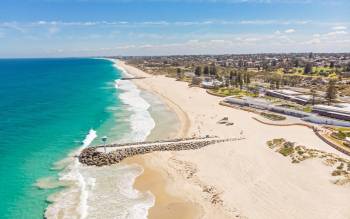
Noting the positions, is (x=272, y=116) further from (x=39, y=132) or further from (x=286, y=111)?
(x=39, y=132)

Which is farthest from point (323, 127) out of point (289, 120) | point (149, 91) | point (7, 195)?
point (149, 91)

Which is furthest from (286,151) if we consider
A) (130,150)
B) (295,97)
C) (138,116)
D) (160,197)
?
(295,97)

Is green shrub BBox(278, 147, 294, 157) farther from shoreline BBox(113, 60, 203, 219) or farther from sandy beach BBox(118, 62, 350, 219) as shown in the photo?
shoreline BBox(113, 60, 203, 219)

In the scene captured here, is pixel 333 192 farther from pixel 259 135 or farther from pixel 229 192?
pixel 259 135

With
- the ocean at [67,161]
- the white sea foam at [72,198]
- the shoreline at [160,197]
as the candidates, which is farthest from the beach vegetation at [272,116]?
the white sea foam at [72,198]

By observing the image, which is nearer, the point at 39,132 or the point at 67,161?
the point at 67,161

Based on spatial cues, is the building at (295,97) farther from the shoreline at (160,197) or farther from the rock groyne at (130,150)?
the shoreline at (160,197)
